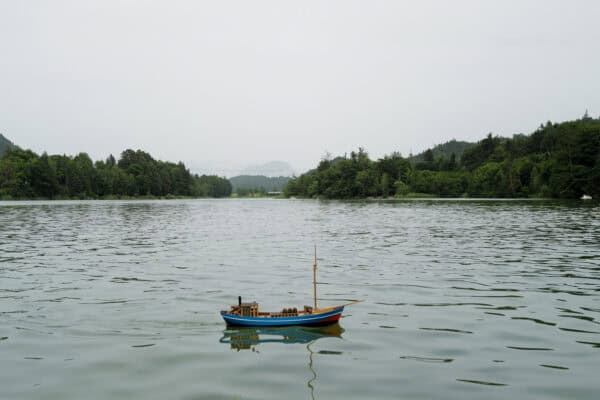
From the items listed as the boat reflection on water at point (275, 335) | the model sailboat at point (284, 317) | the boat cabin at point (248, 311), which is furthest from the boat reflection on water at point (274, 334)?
the boat cabin at point (248, 311)

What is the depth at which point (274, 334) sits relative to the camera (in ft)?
57.6

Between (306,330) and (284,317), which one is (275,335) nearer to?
(284,317)

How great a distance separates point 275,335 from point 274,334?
0.10 metres

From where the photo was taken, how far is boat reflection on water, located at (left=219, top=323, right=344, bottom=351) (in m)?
16.7

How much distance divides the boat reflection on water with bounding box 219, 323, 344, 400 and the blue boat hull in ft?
0.79

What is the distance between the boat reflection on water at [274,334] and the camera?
16.7 metres

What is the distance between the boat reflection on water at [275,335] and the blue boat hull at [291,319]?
0.24 m

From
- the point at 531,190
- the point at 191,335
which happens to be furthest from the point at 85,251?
the point at 531,190

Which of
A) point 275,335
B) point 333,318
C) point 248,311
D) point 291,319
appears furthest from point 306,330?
point 248,311

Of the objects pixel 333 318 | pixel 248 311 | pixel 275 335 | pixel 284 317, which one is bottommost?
pixel 275 335

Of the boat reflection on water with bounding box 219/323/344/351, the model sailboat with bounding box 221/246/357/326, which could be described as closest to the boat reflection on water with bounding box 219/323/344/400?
the boat reflection on water with bounding box 219/323/344/351

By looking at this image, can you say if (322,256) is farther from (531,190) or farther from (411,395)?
(531,190)

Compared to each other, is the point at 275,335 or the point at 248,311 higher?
the point at 248,311

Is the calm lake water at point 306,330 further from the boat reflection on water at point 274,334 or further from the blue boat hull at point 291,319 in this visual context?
the blue boat hull at point 291,319
